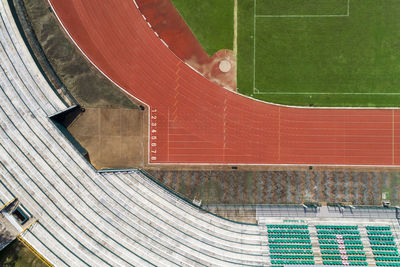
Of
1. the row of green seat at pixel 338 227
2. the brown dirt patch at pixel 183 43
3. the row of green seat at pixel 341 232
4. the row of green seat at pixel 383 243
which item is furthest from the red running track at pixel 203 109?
the row of green seat at pixel 383 243

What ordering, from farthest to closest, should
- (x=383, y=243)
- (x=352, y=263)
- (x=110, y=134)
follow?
(x=110, y=134) → (x=383, y=243) → (x=352, y=263)

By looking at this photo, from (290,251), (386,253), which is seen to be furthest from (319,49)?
(386,253)

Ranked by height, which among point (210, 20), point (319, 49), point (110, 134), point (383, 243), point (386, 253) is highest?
point (210, 20)

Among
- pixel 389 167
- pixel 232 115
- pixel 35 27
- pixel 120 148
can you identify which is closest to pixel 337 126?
pixel 389 167

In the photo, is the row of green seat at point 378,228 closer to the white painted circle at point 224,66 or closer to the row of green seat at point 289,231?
the row of green seat at point 289,231

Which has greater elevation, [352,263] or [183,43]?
[183,43]

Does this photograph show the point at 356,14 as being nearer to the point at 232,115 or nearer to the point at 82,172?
the point at 232,115

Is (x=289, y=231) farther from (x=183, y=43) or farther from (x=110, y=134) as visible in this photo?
(x=183, y=43)
